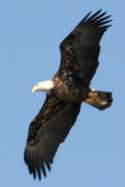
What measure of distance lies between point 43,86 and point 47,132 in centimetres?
183

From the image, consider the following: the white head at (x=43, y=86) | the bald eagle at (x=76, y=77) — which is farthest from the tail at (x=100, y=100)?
the white head at (x=43, y=86)

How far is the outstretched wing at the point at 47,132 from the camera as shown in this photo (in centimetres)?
2322

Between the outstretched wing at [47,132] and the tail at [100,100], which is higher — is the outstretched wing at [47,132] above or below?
above

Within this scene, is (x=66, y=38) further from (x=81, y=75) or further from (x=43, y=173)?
(x=43, y=173)

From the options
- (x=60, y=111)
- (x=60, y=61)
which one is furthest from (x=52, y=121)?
(x=60, y=61)

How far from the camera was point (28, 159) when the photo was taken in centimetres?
2378

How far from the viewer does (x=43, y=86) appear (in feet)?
73.3

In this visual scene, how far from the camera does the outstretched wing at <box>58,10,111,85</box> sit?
72.1 ft

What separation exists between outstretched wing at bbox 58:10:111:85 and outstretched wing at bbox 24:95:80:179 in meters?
0.96

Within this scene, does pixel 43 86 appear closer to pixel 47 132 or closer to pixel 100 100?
pixel 100 100

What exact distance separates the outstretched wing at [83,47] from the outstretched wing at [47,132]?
0.96m

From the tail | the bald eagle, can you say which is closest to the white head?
the bald eagle

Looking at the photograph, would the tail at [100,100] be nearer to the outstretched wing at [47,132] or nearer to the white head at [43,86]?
the outstretched wing at [47,132]

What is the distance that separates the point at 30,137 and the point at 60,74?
241cm
